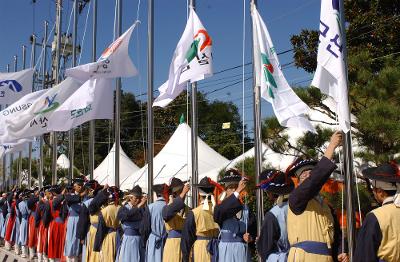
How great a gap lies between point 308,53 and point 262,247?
9669 mm

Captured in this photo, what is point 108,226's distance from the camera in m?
9.76

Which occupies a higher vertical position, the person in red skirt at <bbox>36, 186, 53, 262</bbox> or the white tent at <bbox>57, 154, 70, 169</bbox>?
the white tent at <bbox>57, 154, 70, 169</bbox>

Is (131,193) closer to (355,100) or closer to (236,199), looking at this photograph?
(236,199)

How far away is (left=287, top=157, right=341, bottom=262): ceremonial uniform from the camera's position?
4816 millimetres

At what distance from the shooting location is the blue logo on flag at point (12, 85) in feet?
59.9

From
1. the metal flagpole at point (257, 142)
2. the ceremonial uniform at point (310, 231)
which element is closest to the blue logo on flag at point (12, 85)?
the metal flagpole at point (257, 142)

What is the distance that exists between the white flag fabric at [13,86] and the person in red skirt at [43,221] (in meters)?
5.02

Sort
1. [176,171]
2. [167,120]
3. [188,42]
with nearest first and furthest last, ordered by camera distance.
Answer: [188,42] < [176,171] < [167,120]

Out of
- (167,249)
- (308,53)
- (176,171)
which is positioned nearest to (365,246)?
(167,249)

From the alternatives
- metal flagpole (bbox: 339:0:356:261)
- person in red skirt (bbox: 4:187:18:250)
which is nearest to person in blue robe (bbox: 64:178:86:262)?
person in red skirt (bbox: 4:187:18:250)

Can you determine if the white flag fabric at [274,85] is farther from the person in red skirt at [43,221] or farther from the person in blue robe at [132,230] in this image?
the person in red skirt at [43,221]

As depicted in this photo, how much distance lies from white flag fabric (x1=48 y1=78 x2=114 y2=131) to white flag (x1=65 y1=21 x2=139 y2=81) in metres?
0.72

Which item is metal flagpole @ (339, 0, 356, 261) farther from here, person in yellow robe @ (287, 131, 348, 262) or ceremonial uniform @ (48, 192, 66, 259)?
ceremonial uniform @ (48, 192, 66, 259)

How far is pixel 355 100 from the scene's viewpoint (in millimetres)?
7488
